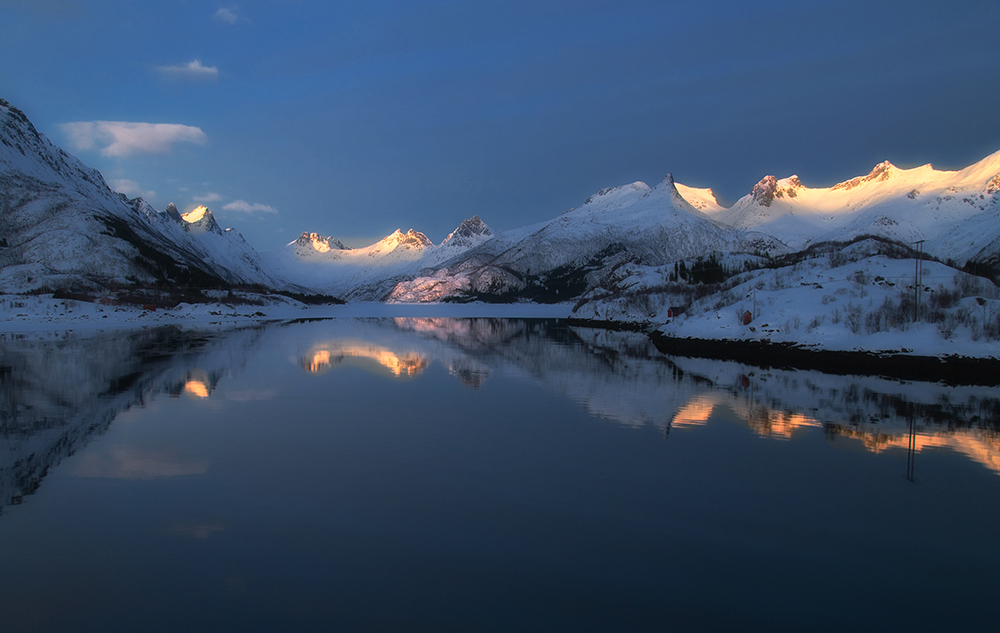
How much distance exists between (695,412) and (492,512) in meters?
10.3

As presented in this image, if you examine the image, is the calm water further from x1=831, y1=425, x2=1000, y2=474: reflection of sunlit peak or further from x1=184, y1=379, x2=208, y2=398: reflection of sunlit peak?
x1=184, y1=379, x2=208, y2=398: reflection of sunlit peak

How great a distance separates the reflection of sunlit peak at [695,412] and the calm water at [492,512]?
0.14 m

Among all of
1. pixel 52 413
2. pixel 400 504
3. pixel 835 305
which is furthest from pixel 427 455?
pixel 835 305

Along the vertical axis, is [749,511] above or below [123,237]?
below

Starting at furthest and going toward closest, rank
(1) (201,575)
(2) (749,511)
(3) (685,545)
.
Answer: (2) (749,511)
(3) (685,545)
(1) (201,575)

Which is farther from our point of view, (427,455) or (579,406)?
(579,406)

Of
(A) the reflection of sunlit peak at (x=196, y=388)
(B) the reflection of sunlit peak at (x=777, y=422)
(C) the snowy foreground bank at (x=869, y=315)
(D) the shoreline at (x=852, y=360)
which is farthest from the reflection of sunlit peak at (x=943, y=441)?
(A) the reflection of sunlit peak at (x=196, y=388)

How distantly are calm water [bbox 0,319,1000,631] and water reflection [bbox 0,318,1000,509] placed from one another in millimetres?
158

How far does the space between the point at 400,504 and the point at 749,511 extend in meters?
5.83

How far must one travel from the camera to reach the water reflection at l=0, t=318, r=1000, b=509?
13586 millimetres

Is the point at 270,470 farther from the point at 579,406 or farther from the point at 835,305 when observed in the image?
the point at 835,305

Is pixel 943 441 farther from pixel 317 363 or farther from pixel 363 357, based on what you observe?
pixel 363 357

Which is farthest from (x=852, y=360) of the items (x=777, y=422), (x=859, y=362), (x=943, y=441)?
(x=943, y=441)

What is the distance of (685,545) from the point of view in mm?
8609
